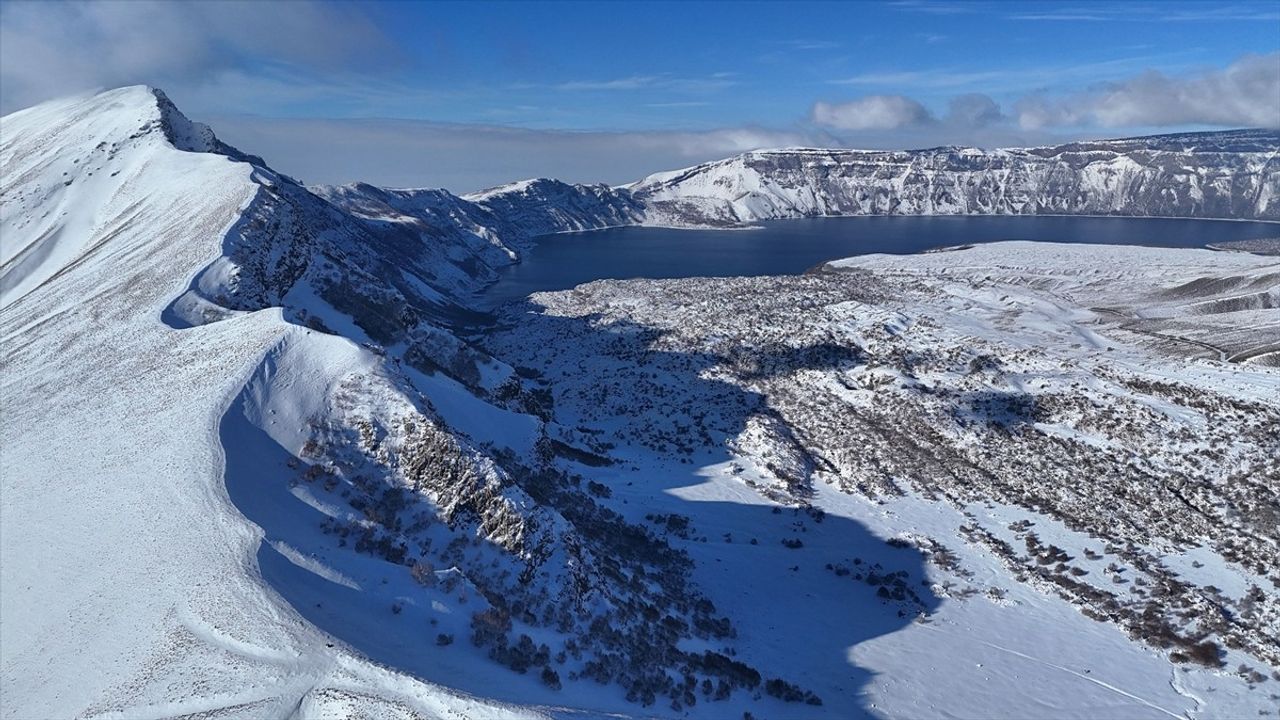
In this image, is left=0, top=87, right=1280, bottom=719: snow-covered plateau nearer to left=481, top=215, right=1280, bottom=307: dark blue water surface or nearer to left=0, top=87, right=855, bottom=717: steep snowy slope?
left=0, top=87, right=855, bottom=717: steep snowy slope

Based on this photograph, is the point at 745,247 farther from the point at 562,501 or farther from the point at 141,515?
the point at 141,515

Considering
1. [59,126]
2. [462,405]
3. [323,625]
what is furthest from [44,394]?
[59,126]

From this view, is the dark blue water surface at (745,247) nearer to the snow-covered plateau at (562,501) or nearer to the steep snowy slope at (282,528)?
the snow-covered plateau at (562,501)

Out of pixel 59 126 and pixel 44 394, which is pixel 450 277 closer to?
pixel 59 126

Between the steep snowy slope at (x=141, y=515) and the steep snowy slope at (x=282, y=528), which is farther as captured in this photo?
the steep snowy slope at (x=282, y=528)

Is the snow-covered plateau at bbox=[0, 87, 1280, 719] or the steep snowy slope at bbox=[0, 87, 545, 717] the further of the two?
the snow-covered plateau at bbox=[0, 87, 1280, 719]

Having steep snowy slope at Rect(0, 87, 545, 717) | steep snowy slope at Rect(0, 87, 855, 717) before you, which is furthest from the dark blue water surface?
steep snowy slope at Rect(0, 87, 855, 717)

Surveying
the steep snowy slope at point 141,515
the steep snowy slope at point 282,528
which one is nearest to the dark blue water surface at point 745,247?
the steep snowy slope at point 141,515
